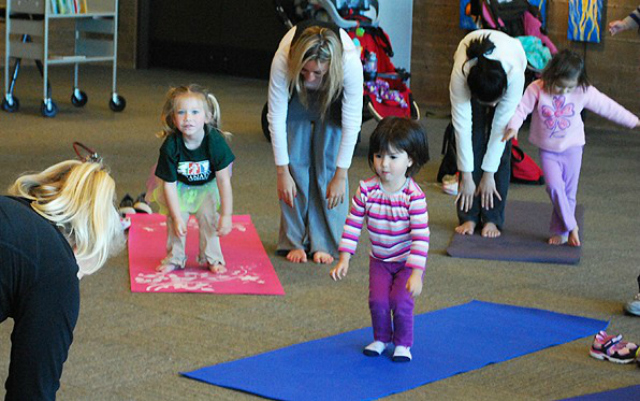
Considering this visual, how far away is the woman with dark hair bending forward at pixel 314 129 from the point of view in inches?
161

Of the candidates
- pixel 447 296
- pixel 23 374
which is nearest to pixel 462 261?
pixel 447 296

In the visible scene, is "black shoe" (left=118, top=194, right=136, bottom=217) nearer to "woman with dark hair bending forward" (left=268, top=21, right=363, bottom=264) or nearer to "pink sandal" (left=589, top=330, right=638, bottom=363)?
"woman with dark hair bending forward" (left=268, top=21, right=363, bottom=264)

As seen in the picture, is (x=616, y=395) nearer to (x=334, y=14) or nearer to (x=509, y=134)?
(x=509, y=134)

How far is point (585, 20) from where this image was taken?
837 centimetres

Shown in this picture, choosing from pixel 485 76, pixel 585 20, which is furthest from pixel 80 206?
pixel 585 20

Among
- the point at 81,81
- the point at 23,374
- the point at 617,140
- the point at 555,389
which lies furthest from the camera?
the point at 81,81

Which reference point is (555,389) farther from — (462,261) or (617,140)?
(617,140)

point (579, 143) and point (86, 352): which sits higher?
point (579, 143)

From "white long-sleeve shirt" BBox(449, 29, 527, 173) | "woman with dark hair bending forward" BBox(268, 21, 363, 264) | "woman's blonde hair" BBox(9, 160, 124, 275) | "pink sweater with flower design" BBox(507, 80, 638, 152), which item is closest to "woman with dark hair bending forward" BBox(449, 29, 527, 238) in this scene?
"white long-sleeve shirt" BBox(449, 29, 527, 173)

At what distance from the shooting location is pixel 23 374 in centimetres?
215

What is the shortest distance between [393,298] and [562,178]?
174 cm

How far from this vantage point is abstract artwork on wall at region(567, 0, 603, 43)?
8.30m

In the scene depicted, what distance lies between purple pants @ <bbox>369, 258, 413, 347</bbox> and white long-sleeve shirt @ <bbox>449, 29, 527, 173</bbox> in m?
1.43

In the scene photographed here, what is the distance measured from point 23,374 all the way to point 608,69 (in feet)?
23.1
